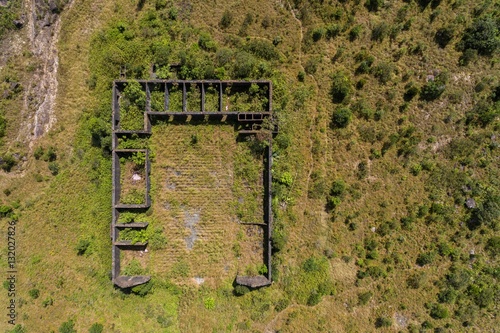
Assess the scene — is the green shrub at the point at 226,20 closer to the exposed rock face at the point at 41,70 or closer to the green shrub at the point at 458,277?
the exposed rock face at the point at 41,70

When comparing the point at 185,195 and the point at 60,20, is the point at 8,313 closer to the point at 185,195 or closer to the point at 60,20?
the point at 185,195

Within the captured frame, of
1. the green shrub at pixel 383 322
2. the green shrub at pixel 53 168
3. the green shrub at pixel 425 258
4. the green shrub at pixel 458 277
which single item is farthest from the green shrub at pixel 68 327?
the green shrub at pixel 458 277

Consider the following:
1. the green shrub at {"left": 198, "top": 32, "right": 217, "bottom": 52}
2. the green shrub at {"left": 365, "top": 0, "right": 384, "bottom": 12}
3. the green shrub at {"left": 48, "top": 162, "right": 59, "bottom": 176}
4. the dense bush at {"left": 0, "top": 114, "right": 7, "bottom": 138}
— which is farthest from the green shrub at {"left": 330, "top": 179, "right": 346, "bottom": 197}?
the dense bush at {"left": 0, "top": 114, "right": 7, "bottom": 138}

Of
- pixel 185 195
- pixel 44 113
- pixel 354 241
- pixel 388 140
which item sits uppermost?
pixel 44 113

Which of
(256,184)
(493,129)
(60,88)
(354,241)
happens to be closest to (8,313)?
(60,88)

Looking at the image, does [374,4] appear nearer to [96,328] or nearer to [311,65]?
[311,65]

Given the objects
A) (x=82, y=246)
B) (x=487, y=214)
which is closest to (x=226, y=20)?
(x=82, y=246)
